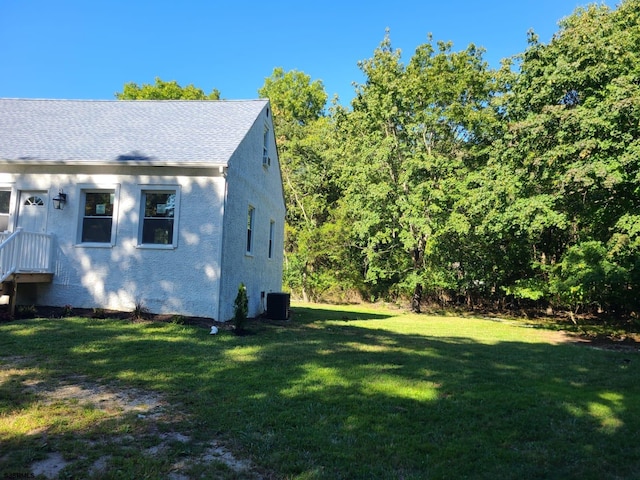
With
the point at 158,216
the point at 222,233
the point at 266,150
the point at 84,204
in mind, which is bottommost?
the point at 222,233

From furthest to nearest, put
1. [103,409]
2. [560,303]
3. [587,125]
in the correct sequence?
[560,303]
[587,125]
[103,409]

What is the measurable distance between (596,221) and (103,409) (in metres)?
15.0

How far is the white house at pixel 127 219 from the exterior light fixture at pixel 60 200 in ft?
0.08

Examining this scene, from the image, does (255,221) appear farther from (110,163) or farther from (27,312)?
(27,312)

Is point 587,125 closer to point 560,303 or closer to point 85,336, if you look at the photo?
point 560,303

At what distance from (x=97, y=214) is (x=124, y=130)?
274 centimetres

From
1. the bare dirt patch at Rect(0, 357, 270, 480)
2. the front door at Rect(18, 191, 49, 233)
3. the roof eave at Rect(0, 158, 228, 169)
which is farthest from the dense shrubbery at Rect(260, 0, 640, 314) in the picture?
the front door at Rect(18, 191, 49, 233)

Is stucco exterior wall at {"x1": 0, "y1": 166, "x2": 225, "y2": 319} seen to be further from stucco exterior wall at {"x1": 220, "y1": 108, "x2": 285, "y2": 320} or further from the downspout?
stucco exterior wall at {"x1": 220, "y1": 108, "x2": 285, "y2": 320}

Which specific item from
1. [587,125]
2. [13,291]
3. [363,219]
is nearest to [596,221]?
[587,125]

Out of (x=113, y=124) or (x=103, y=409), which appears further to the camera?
(x=113, y=124)

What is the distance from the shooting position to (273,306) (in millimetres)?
13750

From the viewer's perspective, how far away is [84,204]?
11344mm

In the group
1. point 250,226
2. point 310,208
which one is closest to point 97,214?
point 250,226

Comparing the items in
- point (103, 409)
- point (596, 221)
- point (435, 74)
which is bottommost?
point (103, 409)
